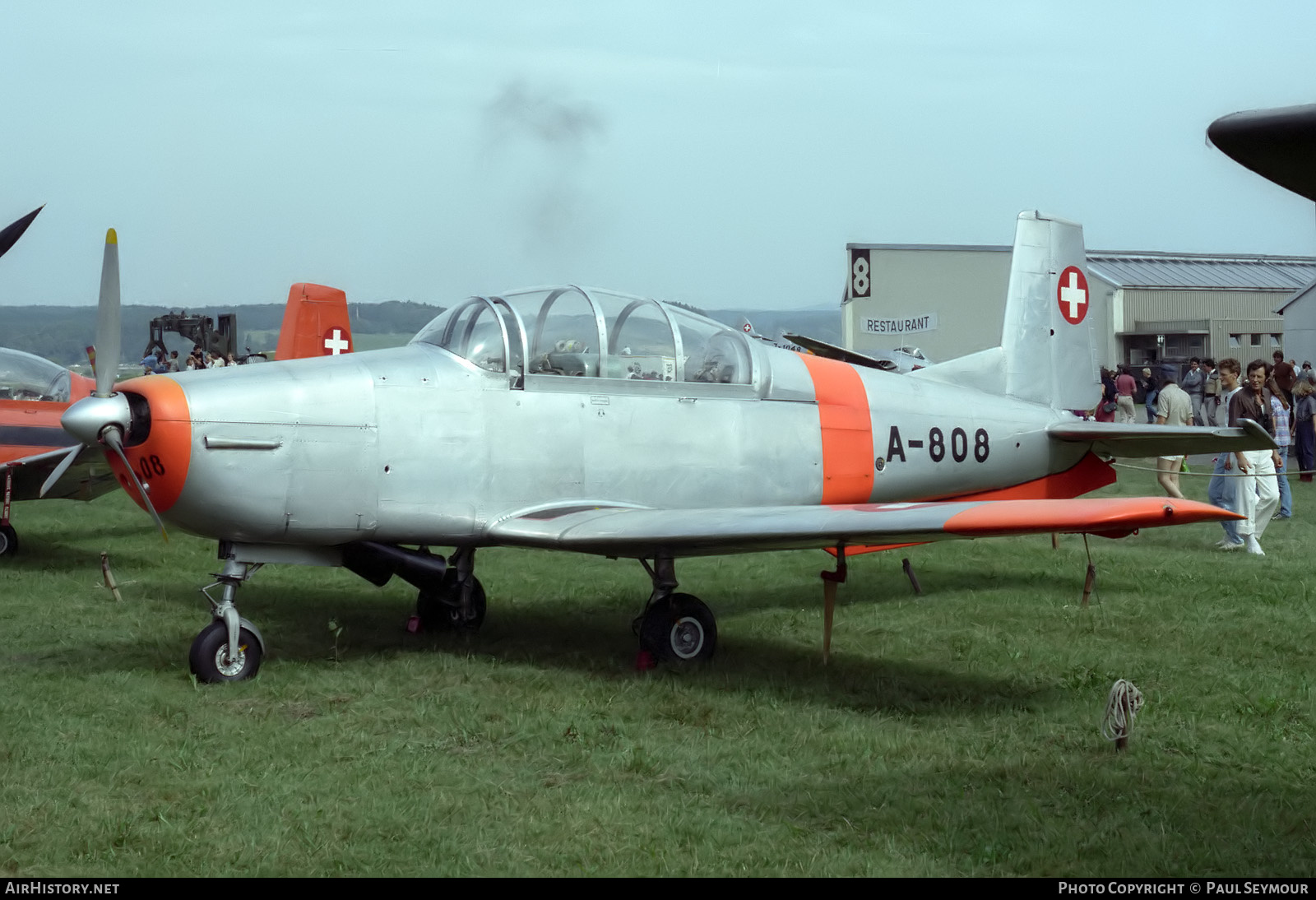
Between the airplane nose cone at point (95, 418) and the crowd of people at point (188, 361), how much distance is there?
508 inches

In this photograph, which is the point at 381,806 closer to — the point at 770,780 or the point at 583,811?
the point at 583,811

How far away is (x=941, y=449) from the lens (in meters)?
8.24

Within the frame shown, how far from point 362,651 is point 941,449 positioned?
3.99 m

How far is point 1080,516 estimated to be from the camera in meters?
5.11

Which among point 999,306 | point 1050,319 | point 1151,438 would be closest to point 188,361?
point 1050,319

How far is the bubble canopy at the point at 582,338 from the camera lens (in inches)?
265

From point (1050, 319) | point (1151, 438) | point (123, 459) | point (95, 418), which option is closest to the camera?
point (95, 418)

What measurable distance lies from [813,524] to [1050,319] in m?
4.40

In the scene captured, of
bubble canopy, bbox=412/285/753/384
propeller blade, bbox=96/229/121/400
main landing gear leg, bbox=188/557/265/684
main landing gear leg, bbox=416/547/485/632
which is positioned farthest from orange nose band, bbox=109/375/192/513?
main landing gear leg, bbox=416/547/485/632

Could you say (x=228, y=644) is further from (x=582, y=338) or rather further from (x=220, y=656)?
(x=582, y=338)

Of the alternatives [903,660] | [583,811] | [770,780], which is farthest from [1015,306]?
[583,811]

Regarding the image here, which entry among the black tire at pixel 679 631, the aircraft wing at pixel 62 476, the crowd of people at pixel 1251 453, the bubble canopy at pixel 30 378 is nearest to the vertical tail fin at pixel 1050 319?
the crowd of people at pixel 1251 453

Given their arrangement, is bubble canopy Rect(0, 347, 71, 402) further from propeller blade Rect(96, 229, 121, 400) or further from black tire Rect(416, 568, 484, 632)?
black tire Rect(416, 568, 484, 632)

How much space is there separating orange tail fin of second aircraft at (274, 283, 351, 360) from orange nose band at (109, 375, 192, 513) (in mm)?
8005
